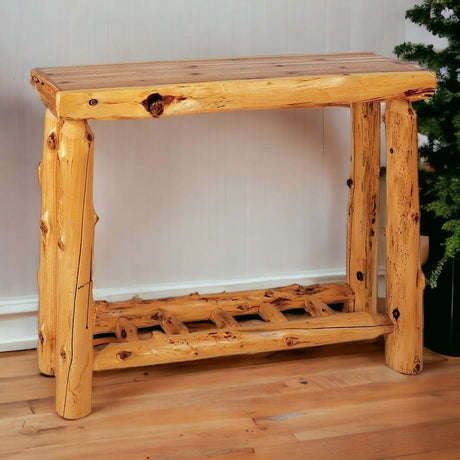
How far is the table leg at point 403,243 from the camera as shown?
1844 millimetres

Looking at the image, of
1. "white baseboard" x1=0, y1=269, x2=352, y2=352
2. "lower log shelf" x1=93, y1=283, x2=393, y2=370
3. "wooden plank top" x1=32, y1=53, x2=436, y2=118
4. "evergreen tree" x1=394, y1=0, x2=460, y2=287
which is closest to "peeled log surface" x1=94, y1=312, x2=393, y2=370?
"lower log shelf" x1=93, y1=283, x2=393, y2=370

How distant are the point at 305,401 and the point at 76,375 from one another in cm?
50

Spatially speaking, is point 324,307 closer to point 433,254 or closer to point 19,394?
point 433,254

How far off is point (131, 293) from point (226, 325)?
315 mm

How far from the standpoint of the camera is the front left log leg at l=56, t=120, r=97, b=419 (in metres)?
1.61

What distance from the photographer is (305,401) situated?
5.91ft

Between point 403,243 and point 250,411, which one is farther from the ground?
point 403,243

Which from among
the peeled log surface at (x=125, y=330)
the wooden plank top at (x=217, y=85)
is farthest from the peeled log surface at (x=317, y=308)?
the wooden plank top at (x=217, y=85)

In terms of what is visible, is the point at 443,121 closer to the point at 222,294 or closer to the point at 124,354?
the point at 222,294

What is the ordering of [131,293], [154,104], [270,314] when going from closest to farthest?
[154,104], [270,314], [131,293]

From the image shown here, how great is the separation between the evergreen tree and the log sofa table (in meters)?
0.13

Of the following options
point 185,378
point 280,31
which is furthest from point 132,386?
point 280,31

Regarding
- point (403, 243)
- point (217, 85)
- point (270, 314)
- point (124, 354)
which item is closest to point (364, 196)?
point (403, 243)

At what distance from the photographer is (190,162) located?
7.33ft
